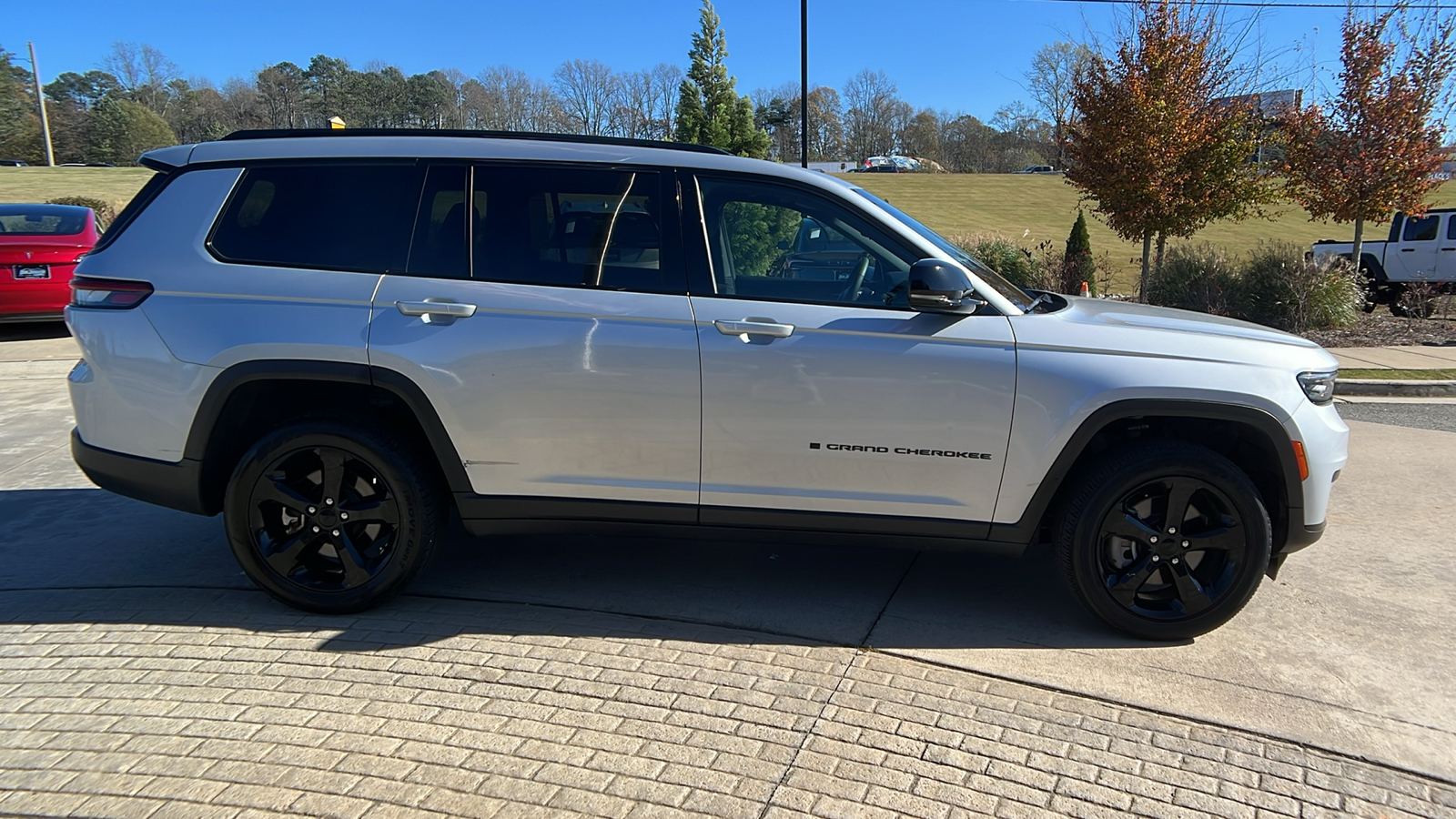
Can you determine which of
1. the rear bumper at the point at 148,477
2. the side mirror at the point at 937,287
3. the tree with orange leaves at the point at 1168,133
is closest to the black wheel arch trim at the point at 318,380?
the rear bumper at the point at 148,477

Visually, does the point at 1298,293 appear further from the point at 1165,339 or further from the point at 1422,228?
the point at 1165,339

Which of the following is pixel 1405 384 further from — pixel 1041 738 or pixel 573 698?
pixel 573 698

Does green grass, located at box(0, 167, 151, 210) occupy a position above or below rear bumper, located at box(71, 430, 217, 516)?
above

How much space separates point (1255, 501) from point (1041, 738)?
1362 mm

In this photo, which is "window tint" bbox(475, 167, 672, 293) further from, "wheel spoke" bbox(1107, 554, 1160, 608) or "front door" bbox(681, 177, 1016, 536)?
"wheel spoke" bbox(1107, 554, 1160, 608)

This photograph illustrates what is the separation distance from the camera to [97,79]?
77.7 meters

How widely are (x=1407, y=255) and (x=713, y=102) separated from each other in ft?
48.6

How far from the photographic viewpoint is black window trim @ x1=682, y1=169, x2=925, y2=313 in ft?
12.1

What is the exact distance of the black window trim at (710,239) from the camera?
370 cm

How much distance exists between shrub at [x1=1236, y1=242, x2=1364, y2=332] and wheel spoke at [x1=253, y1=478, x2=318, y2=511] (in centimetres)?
1360

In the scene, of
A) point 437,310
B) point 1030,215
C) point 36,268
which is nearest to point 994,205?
point 1030,215

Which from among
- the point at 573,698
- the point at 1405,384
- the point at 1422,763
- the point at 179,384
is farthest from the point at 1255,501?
the point at 1405,384

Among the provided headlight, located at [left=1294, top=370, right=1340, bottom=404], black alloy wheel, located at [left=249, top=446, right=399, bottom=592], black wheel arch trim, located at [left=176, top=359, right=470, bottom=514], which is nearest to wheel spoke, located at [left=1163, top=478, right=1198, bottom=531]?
headlight, located at [left=1294, top=370, right=1340, bottom=404]

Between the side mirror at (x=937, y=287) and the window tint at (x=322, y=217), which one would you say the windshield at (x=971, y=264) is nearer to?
the side mirror at (x=937, y=287)
